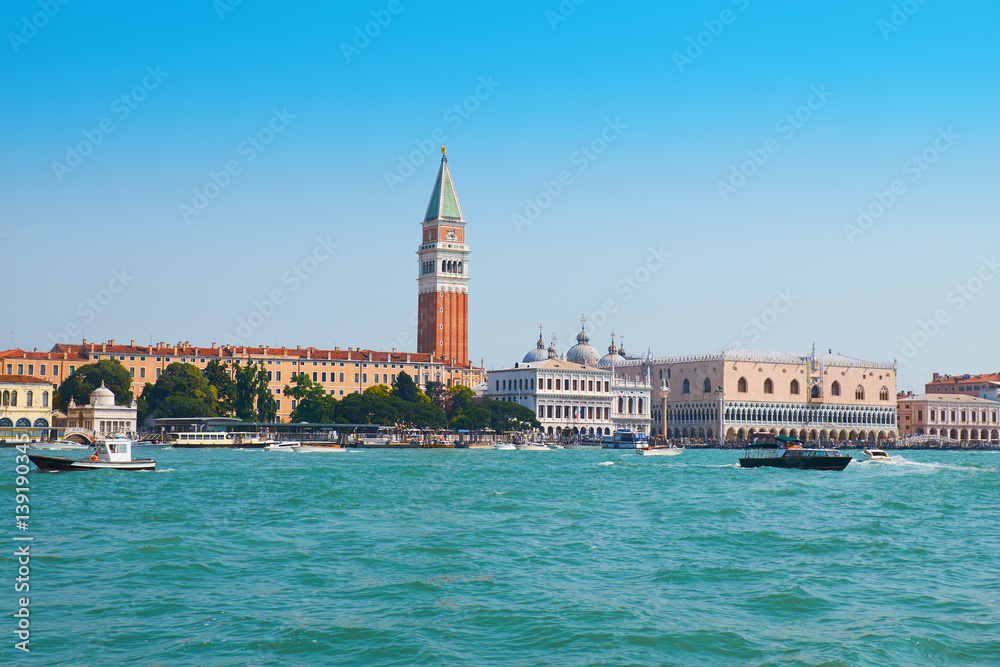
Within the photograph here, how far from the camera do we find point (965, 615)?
1365 cm

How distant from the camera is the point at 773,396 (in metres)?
100

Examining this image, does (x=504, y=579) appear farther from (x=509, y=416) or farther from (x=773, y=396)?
(x=773, y=396)

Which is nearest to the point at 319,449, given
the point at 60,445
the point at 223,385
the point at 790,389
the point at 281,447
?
the point at 281,447

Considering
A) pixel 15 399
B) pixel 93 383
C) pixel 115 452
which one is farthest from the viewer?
pixel 93 383

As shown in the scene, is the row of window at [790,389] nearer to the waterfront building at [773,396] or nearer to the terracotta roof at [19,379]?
the waterfront building at [773,396]

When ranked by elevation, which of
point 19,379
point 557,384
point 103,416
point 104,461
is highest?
point 557,384

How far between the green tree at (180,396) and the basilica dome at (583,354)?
34.8 metres

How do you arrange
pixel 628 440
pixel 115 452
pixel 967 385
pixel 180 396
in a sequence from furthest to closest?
pixel 967 385, pixel 628 440, pixel 180 396, pixel 115 452

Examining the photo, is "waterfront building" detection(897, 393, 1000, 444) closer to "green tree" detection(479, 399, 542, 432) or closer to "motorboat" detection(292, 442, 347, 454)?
"green tree" detection(479, 399, 542, 432)

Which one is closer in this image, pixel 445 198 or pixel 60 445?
pixel 60 445

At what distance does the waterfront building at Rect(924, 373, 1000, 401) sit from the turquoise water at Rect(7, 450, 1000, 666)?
96.6m

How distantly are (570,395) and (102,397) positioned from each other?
35.3m

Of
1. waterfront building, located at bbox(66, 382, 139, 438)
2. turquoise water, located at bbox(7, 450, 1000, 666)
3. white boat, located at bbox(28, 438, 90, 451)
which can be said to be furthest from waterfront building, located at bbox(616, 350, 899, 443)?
turquoise water, located at bbox(7, 450, 1000, 666)

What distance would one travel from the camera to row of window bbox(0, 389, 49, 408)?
7069 centimetres
